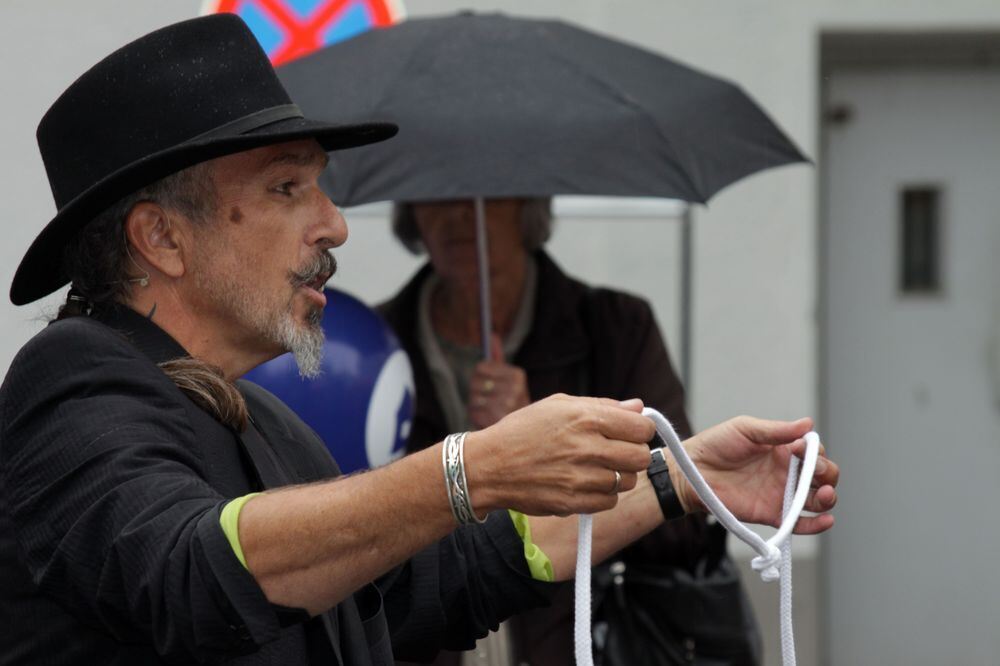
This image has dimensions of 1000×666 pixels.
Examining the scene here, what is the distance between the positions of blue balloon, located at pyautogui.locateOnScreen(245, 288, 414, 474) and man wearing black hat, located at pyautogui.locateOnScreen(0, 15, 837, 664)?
840 mm

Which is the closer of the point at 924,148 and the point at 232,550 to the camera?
the point at 232,550

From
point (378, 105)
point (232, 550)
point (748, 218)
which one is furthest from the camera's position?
point (748, 218)

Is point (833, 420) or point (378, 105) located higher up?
point (378, 105)

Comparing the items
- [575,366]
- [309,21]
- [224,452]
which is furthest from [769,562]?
[309,21]

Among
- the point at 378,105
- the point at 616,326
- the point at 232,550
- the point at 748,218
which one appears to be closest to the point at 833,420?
the point at 748,218

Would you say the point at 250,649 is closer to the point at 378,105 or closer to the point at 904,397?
the point at 378,105

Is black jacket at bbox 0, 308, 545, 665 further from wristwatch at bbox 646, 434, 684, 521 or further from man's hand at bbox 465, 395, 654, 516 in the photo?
wristwatch at bbox 646, 434, 684, 521

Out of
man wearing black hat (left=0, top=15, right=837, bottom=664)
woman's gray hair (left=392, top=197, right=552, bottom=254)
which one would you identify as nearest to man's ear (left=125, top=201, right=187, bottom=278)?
man wearing black hat (left=0, top=15, right=837, bottom=664)

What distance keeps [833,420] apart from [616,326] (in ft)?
7.17

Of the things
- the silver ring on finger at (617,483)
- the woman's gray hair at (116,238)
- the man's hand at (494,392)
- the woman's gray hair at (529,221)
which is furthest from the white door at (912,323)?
the silver ring on finger at (617,483)

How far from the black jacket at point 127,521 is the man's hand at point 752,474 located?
53 cm

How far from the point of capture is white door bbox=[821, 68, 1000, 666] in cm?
597

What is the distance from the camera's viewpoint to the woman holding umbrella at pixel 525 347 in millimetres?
3811

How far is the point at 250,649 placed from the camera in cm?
190
